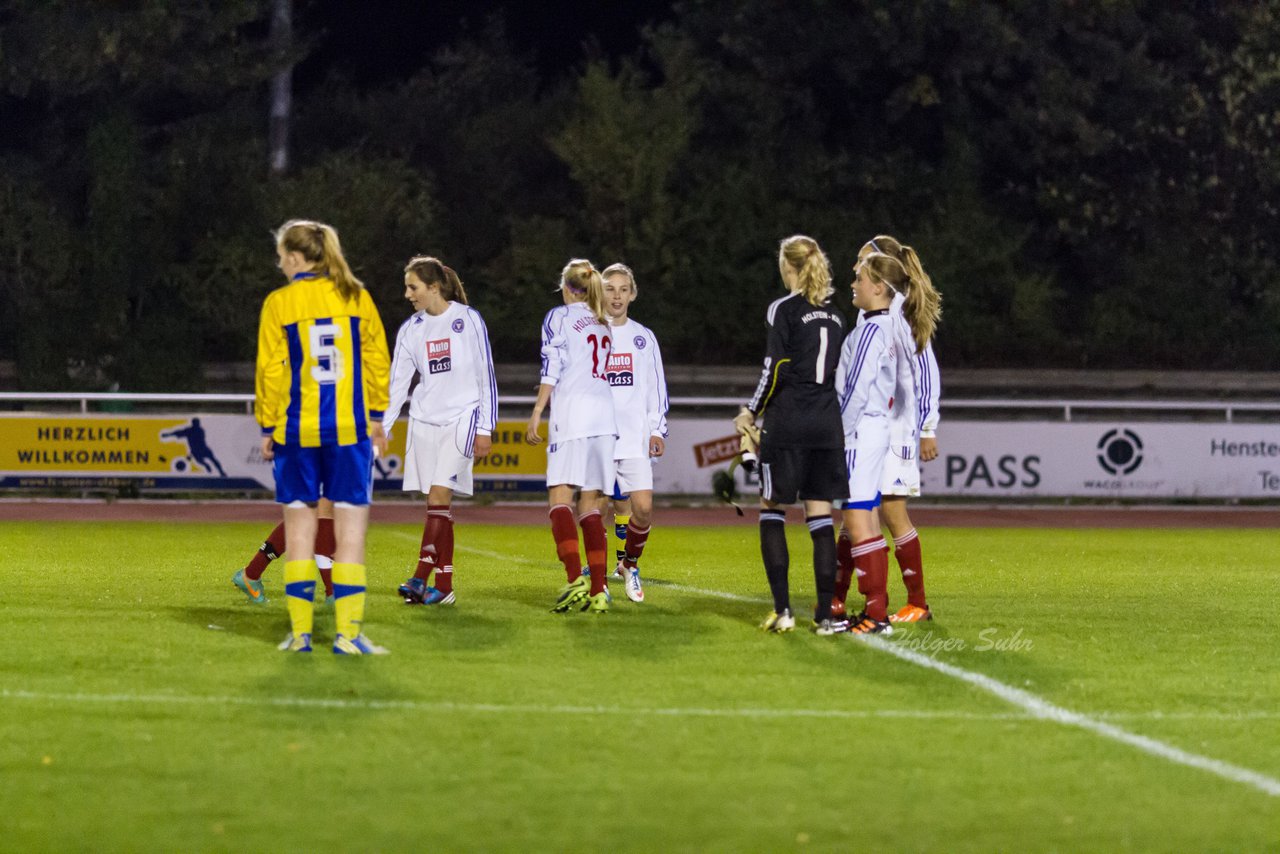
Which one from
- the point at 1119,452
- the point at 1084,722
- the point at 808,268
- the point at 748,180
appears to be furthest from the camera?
the point at 748,180

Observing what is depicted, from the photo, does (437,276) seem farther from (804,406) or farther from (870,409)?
(870,409)

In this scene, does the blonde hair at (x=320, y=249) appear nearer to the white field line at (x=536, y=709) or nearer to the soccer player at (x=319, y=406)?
the soccer player at (x=319, y=406)

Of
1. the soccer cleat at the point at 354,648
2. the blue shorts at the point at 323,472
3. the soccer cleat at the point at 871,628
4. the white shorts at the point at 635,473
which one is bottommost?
the soccer cleat at the point at 871,628

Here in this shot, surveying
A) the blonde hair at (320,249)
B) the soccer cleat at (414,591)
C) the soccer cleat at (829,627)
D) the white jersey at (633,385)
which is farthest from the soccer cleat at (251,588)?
the soccer cleat at (829,627)

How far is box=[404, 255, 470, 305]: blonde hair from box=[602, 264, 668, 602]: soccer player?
894 mm

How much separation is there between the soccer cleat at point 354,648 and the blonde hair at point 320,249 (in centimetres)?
156

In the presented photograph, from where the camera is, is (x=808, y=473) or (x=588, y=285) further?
(x=588, y=285)

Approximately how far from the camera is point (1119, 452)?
2212 cm

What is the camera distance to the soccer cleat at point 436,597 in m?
9.84

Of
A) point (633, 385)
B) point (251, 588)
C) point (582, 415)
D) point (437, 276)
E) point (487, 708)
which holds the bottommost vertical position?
point (487, 708)

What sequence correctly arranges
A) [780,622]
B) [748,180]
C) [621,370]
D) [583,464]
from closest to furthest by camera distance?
1. [780,622]
2. [583,464]
3. [621,370]
4. [748,180]

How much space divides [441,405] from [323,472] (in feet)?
7.22

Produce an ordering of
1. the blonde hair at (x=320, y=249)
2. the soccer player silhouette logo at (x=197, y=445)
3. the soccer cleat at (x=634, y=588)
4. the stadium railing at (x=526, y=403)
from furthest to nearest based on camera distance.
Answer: the stadium railing at (x=526, y=403) < the soccer player silhouette logo at (x=197, y=445) < the soccer cleat at (x=634, y=588) < the blonde hair at (x=320, y=249)

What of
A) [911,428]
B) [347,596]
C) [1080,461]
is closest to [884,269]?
[911,428]
